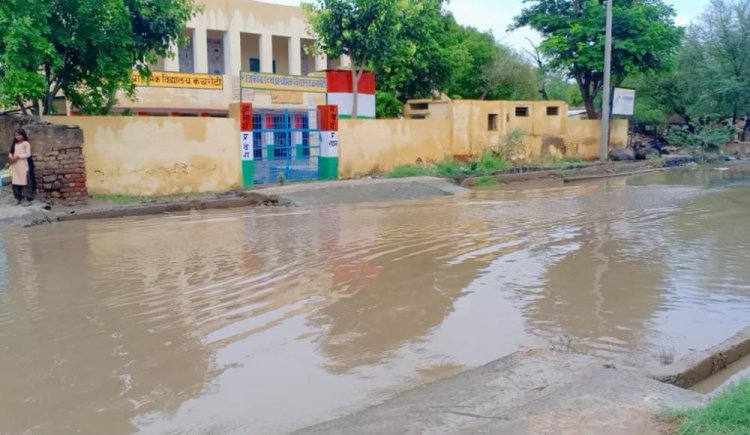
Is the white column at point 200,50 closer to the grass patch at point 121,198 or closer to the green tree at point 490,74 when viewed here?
the green tree at point 490,74

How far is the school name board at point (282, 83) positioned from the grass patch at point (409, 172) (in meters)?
9.11

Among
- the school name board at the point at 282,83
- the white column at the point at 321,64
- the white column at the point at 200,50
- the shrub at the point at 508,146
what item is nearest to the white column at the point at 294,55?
the white column at the point at 321,64

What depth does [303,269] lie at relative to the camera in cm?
898

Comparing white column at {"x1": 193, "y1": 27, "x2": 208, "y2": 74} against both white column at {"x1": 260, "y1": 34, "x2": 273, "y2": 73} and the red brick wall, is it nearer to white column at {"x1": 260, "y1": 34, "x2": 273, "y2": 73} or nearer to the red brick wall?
white column at {"x1": 260, "y1": 34, "x2": 273, "y2": 73}

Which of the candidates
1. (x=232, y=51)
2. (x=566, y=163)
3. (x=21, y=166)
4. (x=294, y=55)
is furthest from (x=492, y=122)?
(x=21, y=166)

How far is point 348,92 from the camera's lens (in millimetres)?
26375

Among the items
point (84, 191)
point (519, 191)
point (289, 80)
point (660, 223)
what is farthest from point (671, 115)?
point (84, 191)

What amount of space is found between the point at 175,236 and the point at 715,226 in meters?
9.31

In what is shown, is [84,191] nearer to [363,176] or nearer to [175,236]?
[175,236]

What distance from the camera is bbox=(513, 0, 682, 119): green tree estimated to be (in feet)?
94.2

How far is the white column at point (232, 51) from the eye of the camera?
32.5 meters

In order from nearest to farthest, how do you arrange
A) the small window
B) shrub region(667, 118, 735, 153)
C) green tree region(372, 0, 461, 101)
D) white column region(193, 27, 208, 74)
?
green tree region(372, 0, 461, 101) → the small window → shrub region(667, 118, 735, 153) → white column region(193, 27, 208, 74)

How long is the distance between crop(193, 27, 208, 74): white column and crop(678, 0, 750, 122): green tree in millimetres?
22660

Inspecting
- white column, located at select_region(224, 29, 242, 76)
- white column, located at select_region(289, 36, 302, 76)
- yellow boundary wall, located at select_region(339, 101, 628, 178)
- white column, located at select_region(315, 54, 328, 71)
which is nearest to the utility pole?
yellow boundary wall, located at select_region(339, 101, 628, 178)
